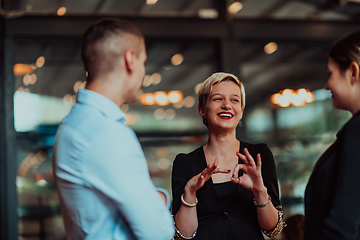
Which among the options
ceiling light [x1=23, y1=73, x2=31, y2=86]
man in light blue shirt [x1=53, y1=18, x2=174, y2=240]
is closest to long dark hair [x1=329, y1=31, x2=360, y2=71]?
man in light blue shirt [x1=53, y1=18, x2=174, y2=240]

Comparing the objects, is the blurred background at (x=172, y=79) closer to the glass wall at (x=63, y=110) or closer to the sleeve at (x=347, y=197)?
the glass wall at (x=63, y=110)

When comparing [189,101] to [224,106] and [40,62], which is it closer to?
[40,62]

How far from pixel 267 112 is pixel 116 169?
3749mm

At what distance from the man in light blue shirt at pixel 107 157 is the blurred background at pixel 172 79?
2798 mm

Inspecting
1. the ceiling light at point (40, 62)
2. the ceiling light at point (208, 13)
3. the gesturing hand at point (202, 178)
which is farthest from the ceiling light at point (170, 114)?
the gesturing hand at point (202, 178)

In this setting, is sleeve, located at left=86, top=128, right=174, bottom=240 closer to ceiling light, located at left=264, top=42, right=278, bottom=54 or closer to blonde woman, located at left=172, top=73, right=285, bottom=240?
blonde woman, located at left=172, top=73, right=285, bottom=240

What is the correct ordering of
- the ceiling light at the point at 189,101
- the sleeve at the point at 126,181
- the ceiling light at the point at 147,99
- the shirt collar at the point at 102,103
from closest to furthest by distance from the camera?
the sleeve at the point at 126,181 → the shirt collar at the point at 102,103 → the ceiling light at the point at 147,99 → the ceiling light at the point at 189,101

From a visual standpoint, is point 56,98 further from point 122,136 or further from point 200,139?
point 122,136

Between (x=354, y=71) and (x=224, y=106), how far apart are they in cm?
67

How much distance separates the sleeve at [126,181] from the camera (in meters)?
1.17

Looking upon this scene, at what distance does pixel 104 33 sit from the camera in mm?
1304

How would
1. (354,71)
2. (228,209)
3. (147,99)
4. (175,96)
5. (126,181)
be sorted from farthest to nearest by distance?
(175,96) < (147,99) < (228,209) < (354,71) < (126,181)

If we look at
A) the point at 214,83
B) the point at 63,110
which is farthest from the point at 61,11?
the point at 214,83

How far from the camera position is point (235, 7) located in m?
4.36
